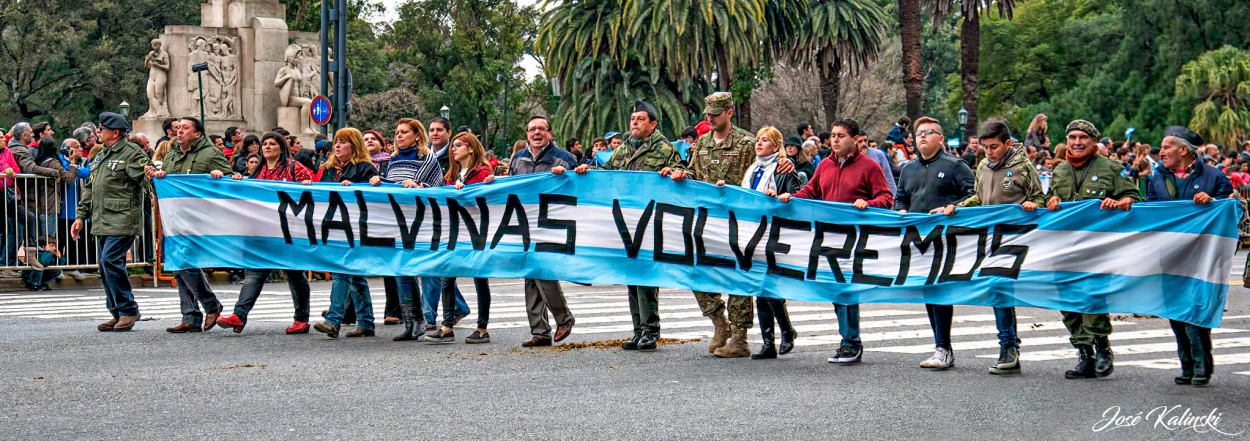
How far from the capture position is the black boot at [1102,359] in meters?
9.48

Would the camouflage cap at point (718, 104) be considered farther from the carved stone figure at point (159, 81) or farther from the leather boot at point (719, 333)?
the carved stone figure at point (159, 81)

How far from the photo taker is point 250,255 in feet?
41.3

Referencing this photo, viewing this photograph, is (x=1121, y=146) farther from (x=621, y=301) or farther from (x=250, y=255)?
(x=250, y=255)

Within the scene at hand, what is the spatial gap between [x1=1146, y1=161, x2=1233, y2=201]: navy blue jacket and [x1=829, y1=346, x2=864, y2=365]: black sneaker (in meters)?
2.38

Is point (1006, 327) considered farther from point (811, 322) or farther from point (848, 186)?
point (811, 322)

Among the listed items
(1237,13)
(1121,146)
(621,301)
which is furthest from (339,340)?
(1237,13)

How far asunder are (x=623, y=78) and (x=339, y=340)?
29415 mm

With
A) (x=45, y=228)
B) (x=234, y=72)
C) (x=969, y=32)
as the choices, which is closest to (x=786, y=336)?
(x=45, y=228)

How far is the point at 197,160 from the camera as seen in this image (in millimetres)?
12938

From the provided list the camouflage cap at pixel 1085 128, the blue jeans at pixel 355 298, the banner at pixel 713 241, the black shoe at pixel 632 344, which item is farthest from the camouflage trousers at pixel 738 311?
the blue jeans at pixel 355 298

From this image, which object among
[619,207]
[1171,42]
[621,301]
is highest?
[1171,42]

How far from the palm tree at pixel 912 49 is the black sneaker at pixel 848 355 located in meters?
36.8

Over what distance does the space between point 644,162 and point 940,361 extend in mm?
2688

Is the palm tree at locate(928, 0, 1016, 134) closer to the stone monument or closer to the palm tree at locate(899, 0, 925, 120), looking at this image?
the palm tree at locate(899, 0, 925, 120)
